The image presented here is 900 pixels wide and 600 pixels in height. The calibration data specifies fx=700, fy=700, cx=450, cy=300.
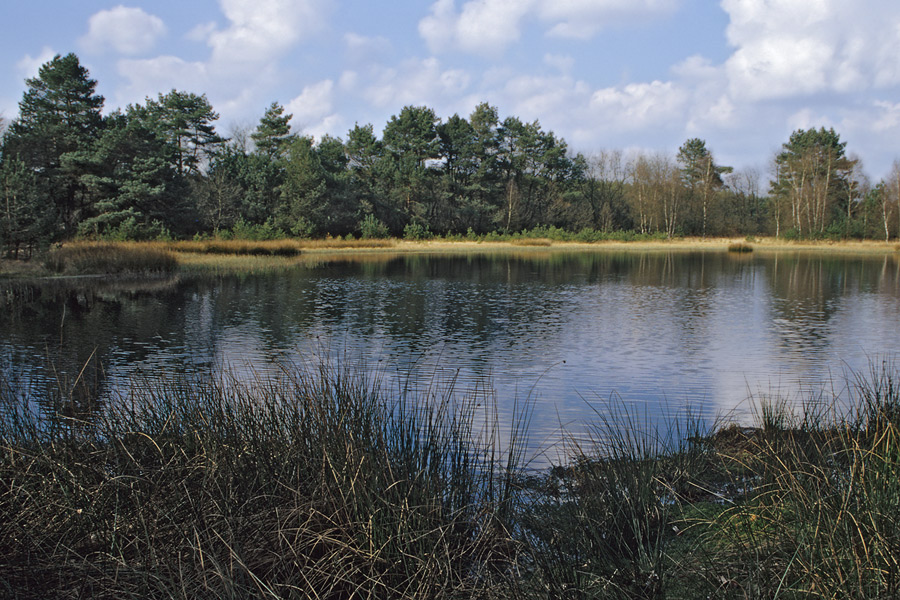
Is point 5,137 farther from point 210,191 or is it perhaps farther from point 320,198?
point 320,198

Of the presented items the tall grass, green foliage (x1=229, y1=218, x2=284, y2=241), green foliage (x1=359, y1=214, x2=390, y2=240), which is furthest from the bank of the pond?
the tall grass

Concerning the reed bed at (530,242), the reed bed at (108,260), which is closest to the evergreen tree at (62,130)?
the reed bed at (108,260)

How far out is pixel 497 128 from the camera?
61625 millimetres

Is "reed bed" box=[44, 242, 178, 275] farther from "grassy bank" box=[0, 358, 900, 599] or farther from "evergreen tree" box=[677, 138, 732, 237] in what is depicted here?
"evergreen tree" box=[677, 138, 732, 237]

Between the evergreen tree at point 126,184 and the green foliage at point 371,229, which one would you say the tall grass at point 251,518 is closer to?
the evergreen tree at point 126,184

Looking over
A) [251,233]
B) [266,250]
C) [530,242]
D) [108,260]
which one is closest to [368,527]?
[108,260]

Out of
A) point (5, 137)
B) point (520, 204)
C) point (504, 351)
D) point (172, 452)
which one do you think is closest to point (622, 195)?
point (520, 204)

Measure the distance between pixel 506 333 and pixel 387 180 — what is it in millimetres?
45231

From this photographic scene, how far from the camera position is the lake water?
8672 mm

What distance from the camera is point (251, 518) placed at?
3324 mm

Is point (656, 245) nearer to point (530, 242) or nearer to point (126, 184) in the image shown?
point (530, 242)

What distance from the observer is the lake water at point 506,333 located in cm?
867

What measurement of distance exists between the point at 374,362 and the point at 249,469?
6172mm

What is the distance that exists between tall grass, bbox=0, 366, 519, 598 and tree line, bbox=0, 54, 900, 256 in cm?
3269
